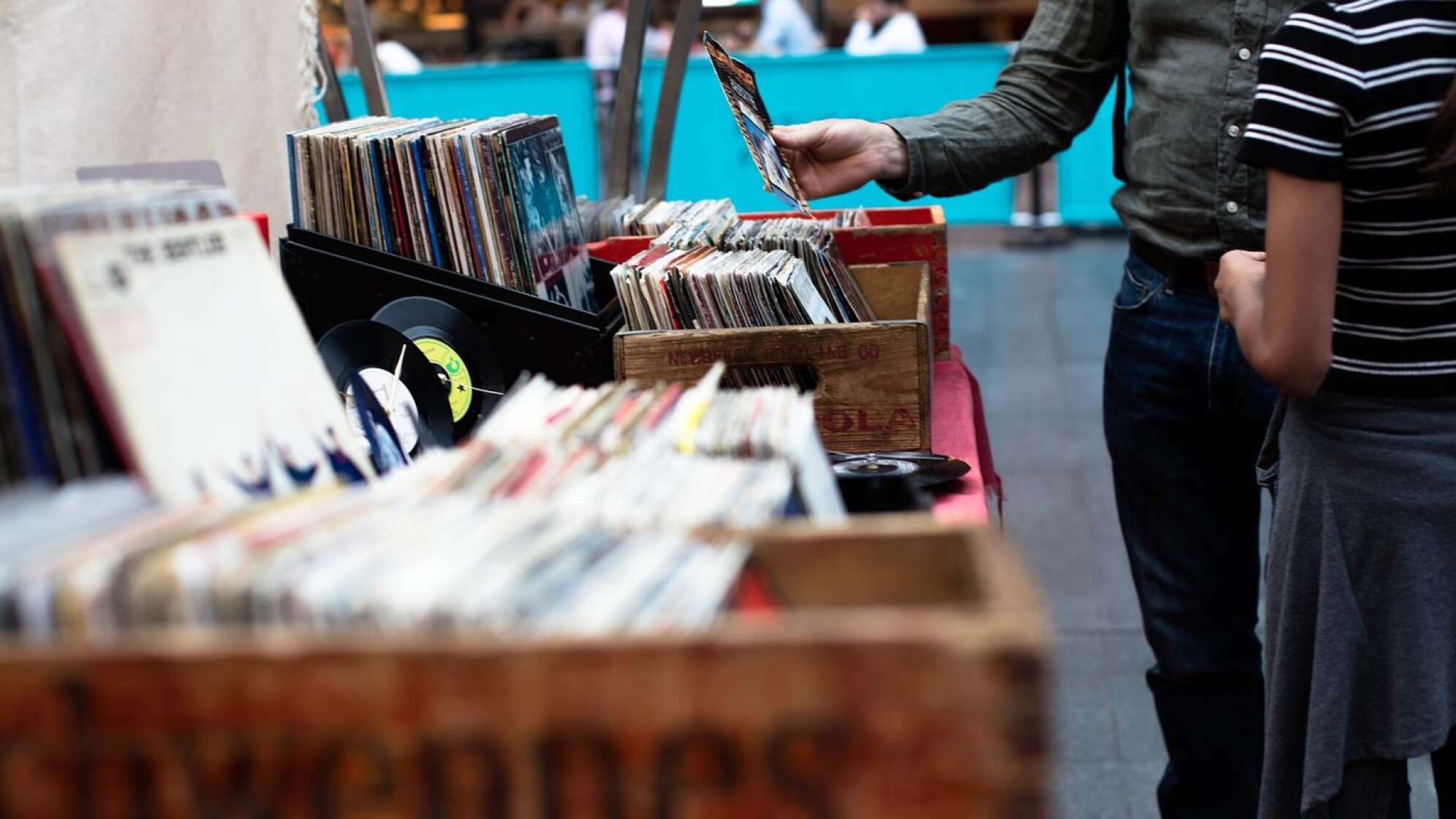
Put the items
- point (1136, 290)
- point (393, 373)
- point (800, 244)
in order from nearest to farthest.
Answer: point (393, 373) → point (800, 244) → point (1136, 290)

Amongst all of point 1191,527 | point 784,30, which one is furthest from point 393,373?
point 784,30

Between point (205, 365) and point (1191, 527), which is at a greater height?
point (205, 365)

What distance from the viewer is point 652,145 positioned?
2.83m

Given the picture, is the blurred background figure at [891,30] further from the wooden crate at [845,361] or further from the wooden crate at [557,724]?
the wooden crate at [557,724]

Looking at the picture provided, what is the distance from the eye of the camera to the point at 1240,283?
147 centimetres

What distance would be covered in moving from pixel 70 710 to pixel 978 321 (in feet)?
18.9

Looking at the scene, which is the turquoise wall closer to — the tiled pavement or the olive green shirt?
the tiled pavement

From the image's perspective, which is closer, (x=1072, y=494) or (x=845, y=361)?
(x=845, y=361)

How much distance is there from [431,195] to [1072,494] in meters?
2.79

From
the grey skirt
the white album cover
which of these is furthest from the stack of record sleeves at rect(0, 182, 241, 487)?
the grey skirt

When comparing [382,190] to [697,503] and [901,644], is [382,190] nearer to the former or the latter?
Result: [697,503]

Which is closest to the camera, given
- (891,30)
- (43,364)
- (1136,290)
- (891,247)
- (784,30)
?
(43,364)

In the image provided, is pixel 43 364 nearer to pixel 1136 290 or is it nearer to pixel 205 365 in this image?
pixel 205 365

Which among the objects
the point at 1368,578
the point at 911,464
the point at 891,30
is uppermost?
the point at 891,30
